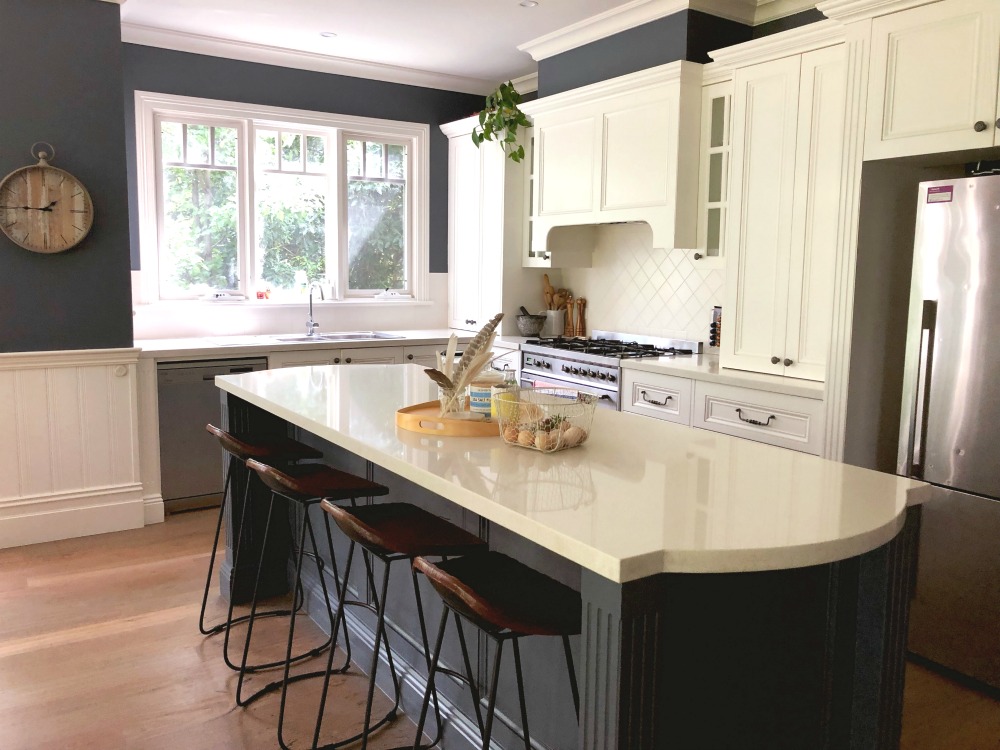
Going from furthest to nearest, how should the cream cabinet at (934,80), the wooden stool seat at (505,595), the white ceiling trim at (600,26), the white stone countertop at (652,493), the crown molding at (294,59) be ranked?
1. the crown molding at (294,59)
2. the white ceiling trim at (600,26)
3. the cream cabinet at (934,80)
4. the wooden stool seat at (505,595)
5. the white stone countertop at (652,493)

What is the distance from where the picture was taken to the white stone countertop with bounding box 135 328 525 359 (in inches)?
178

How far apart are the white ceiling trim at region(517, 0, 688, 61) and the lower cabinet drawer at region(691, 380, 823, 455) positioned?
1939 mm

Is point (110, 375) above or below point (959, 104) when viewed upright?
below

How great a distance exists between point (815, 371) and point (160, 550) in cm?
320

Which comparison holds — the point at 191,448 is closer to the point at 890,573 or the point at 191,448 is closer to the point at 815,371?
the point at 815,371

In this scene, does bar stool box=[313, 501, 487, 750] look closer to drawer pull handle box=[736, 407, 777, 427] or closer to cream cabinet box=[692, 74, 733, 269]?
drawer pull handle box=[736, 407, 777, 427]

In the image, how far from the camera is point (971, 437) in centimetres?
277

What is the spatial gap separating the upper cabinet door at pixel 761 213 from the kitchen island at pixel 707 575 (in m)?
1.58

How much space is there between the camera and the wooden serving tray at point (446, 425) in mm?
2322

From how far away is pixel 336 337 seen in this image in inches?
217

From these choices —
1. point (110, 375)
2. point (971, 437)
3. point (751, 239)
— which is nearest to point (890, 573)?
point (971, 437)

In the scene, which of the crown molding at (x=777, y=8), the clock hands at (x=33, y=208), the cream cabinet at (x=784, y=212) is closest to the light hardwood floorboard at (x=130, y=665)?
the clock hands at (x=33, y=208)

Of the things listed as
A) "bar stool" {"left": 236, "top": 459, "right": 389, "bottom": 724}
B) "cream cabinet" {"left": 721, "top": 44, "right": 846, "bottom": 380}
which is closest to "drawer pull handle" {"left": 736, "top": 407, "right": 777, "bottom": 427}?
"cream cabinet" {"left": 721, "top": 44, "right": 846, "bottom": 380}

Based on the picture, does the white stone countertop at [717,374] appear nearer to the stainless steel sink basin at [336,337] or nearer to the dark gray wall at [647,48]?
the dark gray wall at [647,48]
